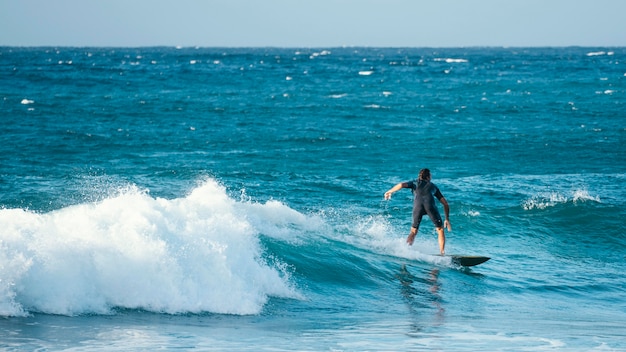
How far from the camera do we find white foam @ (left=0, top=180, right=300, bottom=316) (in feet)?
32.1

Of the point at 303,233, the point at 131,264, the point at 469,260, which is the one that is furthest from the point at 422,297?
the point at 131,264

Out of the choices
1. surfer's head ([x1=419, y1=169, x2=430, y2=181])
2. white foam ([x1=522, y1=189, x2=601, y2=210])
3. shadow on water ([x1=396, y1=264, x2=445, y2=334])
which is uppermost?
surfer's head ([x1=419, y1=169, x2=430, y2=181])

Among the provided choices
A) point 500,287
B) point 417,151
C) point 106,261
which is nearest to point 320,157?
point 417,151

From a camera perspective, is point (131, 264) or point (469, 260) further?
point (469, 260)

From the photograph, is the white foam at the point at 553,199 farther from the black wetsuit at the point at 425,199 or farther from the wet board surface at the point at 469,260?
the black wetsuit at the point at 425,199

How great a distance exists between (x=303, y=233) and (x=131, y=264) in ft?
17.1

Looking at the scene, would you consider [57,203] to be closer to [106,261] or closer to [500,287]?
[106,261]

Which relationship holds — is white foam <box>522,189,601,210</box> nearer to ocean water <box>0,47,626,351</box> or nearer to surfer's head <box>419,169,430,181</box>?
ocean water <box>0,47,626,351</box>

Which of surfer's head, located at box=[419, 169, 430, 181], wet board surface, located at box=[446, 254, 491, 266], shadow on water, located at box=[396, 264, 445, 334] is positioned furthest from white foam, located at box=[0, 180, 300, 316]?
wet board surface, located at box=[446, 254, 491, 266]

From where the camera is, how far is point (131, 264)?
417 inches

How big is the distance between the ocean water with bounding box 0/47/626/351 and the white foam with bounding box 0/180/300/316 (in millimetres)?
27

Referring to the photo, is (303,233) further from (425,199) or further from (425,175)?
(425,175)

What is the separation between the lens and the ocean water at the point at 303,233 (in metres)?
9.54

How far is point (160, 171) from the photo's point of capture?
75.9 ft
